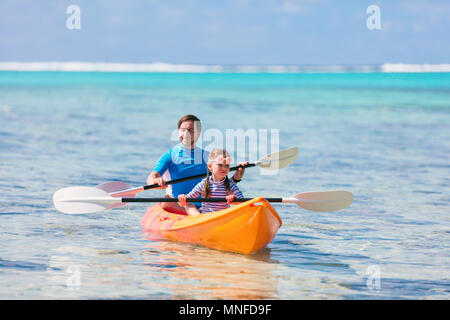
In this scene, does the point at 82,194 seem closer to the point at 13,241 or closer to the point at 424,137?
the point at 13,241

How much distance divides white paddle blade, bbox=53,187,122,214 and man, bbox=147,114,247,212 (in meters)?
0.63

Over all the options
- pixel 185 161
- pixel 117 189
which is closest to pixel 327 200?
pixel 185 161

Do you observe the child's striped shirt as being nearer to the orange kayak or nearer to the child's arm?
the child's arm

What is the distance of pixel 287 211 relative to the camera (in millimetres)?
9398

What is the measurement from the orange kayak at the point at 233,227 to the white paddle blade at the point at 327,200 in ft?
2.32

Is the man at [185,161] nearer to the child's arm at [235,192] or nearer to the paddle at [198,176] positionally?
the paddle at [198,176]

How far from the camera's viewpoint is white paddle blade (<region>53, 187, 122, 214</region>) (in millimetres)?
7750

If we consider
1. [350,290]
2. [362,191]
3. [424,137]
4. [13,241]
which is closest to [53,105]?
[424,137]

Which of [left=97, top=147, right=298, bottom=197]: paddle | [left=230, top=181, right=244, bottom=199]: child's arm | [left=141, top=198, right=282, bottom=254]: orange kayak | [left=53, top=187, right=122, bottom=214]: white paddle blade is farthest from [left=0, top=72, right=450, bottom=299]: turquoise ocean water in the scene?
[left=230, top=181, right=244, bottom=199]: child's arm

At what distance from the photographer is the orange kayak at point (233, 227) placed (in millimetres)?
6609

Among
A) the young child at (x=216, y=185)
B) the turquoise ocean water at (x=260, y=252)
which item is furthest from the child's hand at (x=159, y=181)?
the turquoise ocean water at (x=260, y=252)

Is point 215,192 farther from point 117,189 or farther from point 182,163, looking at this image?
point 117,189

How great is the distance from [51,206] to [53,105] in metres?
20.8

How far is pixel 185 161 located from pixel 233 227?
1351mm
